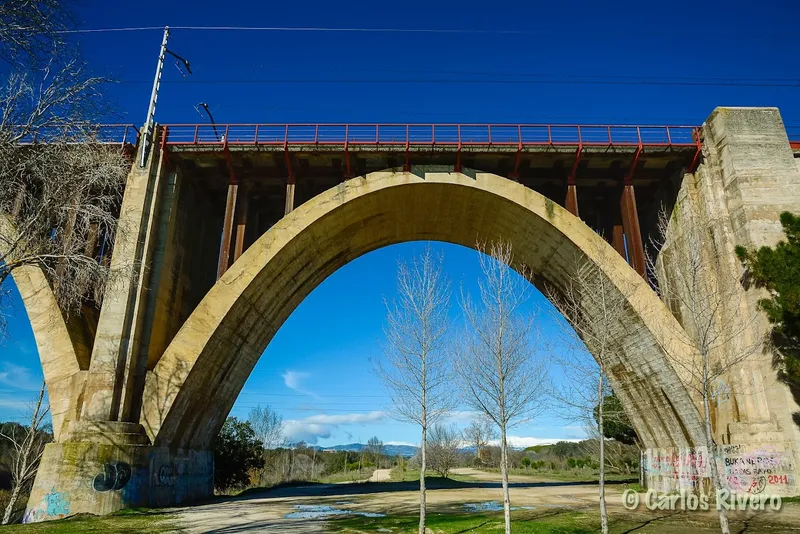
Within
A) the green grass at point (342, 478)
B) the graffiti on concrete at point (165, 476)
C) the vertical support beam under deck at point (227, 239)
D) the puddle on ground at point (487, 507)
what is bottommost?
the green grass at point (342, 478)

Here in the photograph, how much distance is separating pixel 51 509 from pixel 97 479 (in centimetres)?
136

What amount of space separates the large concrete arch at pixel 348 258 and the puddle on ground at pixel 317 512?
5.81 meters

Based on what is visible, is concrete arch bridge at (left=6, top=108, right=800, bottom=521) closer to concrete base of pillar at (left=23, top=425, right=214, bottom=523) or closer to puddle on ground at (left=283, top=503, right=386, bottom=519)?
concrete base of pillar at (left=23, top=425, right=214, bottom=523)

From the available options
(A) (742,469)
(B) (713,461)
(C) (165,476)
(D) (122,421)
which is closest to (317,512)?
(C) (165,476)

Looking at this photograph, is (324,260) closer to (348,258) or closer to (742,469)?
(348,258)

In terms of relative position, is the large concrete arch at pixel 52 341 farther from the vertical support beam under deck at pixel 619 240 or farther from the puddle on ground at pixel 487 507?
the vertical support beam under deck at pixel 619 240

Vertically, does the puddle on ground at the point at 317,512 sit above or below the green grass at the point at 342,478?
above

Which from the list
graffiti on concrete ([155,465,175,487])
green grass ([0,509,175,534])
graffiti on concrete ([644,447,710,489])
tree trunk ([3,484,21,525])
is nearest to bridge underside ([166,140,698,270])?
graffiti on concrete ([644,447,710,489])

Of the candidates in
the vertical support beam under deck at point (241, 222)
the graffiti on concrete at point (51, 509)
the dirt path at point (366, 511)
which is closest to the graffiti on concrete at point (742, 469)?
the dirt path at point (366, 511)

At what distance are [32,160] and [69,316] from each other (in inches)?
469

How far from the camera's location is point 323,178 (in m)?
23.5

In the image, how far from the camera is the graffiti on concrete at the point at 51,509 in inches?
601

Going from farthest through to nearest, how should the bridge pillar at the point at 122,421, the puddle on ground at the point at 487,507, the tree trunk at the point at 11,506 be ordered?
the tree trunk at the point at 11,506 < the puddle on ground at the point at 487,507 < the bridge pillar at the point at 122,421

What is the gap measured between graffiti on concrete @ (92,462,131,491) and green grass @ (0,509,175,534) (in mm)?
889
